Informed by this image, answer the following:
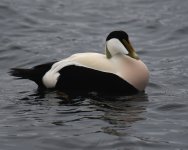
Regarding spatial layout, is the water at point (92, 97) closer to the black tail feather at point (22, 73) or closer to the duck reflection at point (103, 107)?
the duck reflection at point (103, 107)

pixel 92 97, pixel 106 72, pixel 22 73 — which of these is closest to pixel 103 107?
pixel 92 97

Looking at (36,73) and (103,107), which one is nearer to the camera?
(103,107)

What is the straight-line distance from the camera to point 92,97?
29.7 ft

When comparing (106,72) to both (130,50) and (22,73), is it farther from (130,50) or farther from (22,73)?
(22,73)

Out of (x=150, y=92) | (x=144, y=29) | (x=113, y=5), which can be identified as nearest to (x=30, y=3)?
(x=113, y=5)

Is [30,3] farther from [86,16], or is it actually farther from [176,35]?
[176,35]

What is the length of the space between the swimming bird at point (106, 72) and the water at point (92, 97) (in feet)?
0.57

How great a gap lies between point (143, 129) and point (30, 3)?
8880 mm

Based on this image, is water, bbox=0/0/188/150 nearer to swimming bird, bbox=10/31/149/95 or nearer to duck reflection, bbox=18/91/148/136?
duck reflection, bbox=18/91/148/136

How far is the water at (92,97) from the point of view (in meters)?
7.37

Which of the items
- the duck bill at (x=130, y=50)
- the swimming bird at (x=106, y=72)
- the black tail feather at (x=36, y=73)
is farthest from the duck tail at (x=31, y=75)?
the duck bill at (x=130, y=50)

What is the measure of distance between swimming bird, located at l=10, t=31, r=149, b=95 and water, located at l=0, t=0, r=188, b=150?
17cm

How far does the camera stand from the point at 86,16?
14.7m

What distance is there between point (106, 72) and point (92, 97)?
348 mm
